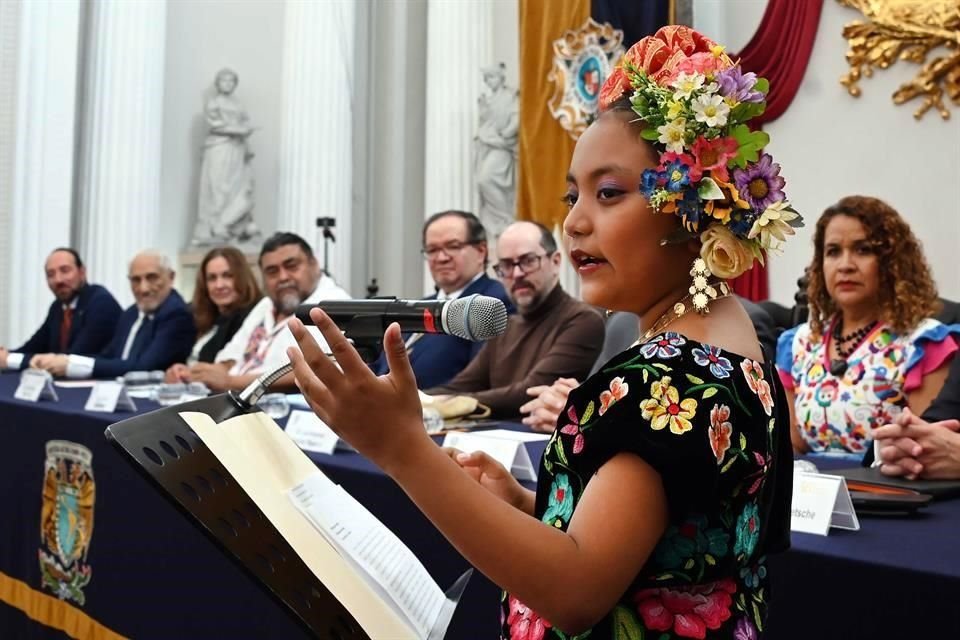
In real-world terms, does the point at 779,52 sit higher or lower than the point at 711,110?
higher

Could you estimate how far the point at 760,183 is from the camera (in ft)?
2.68

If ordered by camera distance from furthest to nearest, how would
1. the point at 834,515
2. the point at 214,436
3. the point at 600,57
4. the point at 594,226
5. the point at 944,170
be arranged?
the point at 600,57, the point at 944,170, the point at 834,515, the point at 214,436, the point at 594,226

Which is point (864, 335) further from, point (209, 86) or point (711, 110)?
point (209, 86)

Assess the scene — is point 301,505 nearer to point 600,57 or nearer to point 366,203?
point 600,57

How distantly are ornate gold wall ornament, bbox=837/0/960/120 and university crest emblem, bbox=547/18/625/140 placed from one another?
1.34 meters

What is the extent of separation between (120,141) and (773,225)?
7121mm

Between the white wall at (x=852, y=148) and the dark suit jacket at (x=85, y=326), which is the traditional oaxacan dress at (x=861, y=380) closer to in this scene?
the white wall at (x=852, y=148)

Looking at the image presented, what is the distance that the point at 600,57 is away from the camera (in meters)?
5.83

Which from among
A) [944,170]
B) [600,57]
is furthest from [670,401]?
[600,57]

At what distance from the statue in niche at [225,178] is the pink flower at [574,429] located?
7.26 meters

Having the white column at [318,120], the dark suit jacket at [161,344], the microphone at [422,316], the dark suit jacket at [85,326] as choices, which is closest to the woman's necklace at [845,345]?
the microphone at [422,316]

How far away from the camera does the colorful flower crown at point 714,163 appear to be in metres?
0.79

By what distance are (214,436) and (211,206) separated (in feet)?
23.3

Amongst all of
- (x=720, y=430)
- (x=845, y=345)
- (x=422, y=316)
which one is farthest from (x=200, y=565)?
(x=845, y=345)
